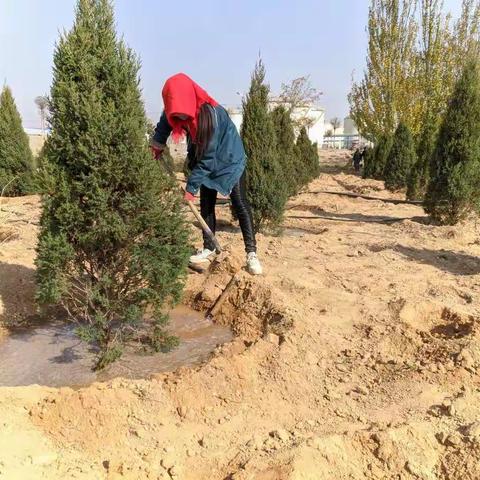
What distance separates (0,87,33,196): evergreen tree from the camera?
11.7 metres

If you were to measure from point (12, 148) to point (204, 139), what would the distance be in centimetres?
953

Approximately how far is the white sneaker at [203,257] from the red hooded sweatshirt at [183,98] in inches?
58.3

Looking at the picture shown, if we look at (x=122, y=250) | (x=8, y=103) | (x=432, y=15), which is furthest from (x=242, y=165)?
(x=432, y=15)

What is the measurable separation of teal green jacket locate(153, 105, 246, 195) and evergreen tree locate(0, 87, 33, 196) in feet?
28.4

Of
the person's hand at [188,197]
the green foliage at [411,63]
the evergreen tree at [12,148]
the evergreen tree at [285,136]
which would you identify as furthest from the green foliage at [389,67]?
the person's hand at [188,197]

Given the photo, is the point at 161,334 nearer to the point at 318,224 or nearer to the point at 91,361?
the point at 91,361

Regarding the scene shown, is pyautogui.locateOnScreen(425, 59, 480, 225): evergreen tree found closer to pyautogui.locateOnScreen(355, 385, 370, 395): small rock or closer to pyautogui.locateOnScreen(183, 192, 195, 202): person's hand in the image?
pyautogui.locateOnScreen(183, 192, 195, 202): person's hand

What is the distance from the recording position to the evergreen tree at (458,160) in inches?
333

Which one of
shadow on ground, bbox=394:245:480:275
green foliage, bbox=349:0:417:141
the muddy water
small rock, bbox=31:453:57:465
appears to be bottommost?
the muddy water

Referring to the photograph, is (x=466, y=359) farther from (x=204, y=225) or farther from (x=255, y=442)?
(x=204, y=225)

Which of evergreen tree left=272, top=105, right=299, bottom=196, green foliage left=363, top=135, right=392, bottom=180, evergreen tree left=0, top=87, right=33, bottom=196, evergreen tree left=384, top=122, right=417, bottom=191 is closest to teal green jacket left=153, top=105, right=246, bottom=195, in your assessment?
evergreen tree left=272, top=105, right=299, bottom=196

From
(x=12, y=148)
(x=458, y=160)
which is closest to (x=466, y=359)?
(x=458, y=160)

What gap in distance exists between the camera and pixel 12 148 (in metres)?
11.8

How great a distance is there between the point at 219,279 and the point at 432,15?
2274cm
